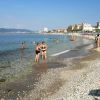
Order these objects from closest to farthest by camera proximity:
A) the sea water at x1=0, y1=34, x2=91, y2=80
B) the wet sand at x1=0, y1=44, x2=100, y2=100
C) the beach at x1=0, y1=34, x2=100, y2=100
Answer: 1. the beach at x1=0, y1=34, x2=100, y2=100
2. the wet sand at x1=0, y1=44, x2=100, y2=100
3. the sea water at x1=0, y1=34, x2=91, y2=80

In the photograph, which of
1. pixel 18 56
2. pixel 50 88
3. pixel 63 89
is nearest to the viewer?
pixel 63 89

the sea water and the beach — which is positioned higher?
the beach

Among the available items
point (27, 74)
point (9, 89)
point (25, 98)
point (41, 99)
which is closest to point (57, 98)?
point (41, 99)

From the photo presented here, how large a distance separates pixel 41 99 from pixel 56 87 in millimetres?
2261

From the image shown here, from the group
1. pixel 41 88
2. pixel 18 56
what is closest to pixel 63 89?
pixel 41 88

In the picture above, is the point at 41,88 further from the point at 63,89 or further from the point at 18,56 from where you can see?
the point at 18,56

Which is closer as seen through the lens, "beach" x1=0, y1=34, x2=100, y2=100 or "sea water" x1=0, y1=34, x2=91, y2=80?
"beach" x1=0, y1=34, x2=100, y2=100

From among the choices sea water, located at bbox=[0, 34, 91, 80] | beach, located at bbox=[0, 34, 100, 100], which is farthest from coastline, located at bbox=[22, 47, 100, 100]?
sea water, located at bbox=[0, 34, 91, 80]

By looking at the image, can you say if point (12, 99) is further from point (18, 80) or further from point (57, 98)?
point (18, 80)

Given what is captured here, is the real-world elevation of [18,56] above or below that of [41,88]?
below

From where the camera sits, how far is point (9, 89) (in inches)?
539

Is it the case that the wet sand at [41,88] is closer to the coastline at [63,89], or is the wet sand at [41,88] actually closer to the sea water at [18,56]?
the coastline at [63,89]

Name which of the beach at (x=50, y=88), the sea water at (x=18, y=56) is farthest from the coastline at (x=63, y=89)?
the sea water at (x=18, y=56)

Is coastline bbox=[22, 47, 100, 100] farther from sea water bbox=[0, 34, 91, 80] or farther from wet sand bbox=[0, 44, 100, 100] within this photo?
sea water bbox=[0, 34, 91, 80]
